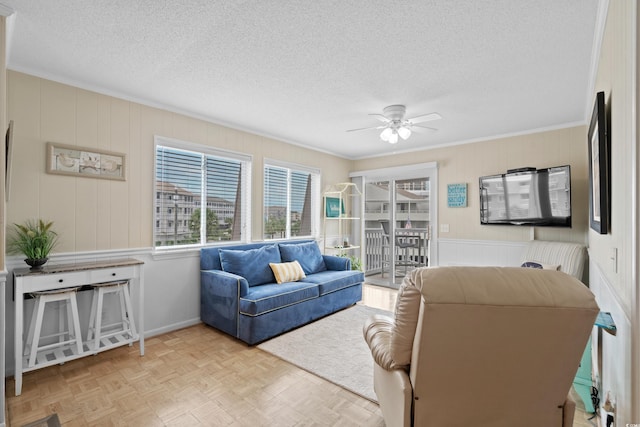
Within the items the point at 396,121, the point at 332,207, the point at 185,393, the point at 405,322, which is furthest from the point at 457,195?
the point at 185,393

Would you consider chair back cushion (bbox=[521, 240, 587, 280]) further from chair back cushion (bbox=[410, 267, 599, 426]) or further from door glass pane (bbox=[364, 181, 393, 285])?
chair back cushion (bbox=[410, 267, 599, 426])

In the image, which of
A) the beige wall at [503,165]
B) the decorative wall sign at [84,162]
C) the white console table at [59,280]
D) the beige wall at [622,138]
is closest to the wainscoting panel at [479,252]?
the beige wall at [503,165]

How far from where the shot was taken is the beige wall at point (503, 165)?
3859 millimetres

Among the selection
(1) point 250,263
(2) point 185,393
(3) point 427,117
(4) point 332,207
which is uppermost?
(3) point 427,117

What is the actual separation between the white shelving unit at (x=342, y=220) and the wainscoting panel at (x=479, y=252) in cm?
157

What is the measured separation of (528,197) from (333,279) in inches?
111

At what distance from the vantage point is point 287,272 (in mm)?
3898

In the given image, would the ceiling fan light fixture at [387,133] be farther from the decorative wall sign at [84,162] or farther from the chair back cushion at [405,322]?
the decorative wall sign at [84,162]

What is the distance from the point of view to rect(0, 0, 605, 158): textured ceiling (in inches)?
72.0

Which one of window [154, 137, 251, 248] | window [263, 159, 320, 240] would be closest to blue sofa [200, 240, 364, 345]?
window [154, 137, 251, 248]

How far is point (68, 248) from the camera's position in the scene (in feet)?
9.04

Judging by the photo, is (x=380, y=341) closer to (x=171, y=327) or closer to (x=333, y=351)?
(x=333, y=351)

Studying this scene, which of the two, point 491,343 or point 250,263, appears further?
point 250,263

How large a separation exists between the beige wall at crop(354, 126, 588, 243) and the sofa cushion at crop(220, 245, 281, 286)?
296 cm
